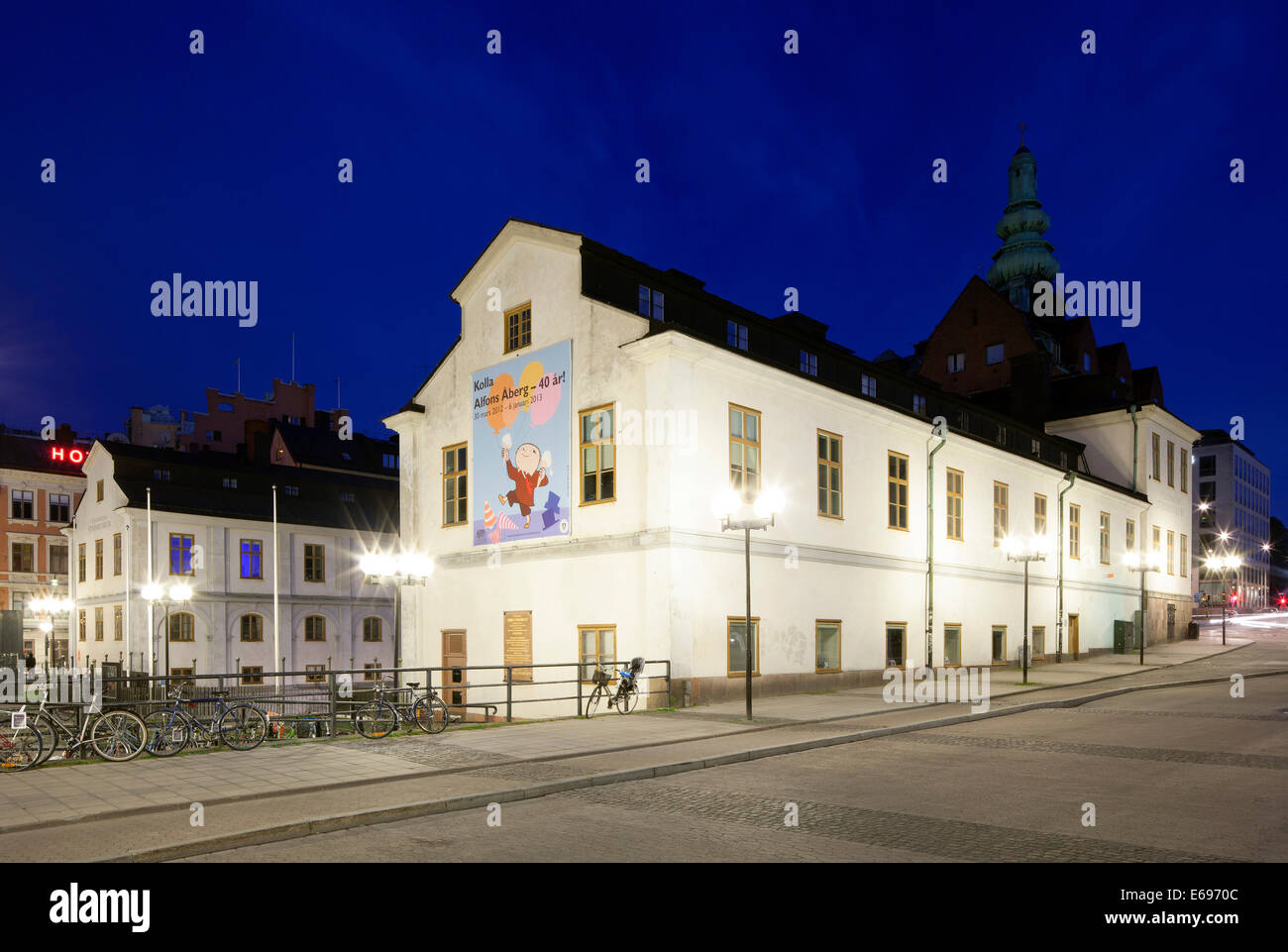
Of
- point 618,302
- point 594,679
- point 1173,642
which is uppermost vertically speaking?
point 618,302

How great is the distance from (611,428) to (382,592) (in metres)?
33.8

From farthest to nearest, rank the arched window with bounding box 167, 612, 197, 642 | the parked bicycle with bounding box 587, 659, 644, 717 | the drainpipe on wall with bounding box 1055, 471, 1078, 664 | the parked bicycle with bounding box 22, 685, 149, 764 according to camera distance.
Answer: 1. the arched window with bounding box 167, 612, 197, 642
2. the drainpipe on wall with bounding box 1055, 471, 1078, 664
3. the parked bicycle with bounding box 587, 659, 644, 717
4. the parked bicycle with bounding box 22, 685, 149, 764

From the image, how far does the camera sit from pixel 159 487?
4631 cm

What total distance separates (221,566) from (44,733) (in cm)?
3654

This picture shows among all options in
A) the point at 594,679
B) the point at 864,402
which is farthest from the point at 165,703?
the point at 864,402

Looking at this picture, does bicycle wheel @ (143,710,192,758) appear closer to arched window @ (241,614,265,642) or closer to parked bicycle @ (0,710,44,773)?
parked bicycle @ (0,710,44,773)

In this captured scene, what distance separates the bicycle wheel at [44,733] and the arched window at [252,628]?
120ft

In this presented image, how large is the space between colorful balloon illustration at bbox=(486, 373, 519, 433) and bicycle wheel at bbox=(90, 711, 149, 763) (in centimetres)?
1410

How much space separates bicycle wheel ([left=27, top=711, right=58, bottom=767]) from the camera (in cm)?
1316

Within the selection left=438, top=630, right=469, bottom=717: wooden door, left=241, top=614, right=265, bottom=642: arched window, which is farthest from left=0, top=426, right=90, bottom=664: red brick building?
left=438, top=630, right=469, bottom=717: wooden door

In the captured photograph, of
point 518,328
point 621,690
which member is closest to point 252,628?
point 518,328

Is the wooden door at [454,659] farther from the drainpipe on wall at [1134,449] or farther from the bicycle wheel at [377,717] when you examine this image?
the drainpipe on wall at [1134,449]

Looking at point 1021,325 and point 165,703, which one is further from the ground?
point 1021,325
